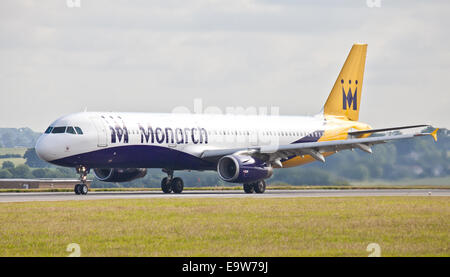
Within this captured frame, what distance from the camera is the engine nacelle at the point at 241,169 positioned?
43.9m

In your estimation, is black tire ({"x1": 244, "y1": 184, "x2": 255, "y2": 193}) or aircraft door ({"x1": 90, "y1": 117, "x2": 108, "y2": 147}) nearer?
aircraft door ({"x1": 90, "y1": 117, "x2": 108, "y2": 147})

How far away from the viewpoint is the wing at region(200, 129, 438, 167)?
149ft

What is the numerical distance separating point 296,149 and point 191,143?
5.73 m

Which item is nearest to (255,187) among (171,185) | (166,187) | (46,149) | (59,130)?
(171,185)

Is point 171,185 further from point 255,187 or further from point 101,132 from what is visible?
point 101,132

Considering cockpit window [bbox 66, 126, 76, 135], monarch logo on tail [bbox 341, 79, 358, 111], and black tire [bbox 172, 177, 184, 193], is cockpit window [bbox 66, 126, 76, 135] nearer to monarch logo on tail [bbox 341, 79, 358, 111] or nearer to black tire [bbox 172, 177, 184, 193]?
black tire [bbox 172, 177, 184, 193]

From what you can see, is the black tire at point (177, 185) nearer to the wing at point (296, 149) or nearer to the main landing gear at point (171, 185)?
the main landing gear at point (171, 185)

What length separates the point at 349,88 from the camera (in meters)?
57.1

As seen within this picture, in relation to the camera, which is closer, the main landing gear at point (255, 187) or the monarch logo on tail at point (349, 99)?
the main landing gear at point (255, 187)

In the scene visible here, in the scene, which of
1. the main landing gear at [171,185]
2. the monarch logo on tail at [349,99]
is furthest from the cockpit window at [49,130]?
the monarch logo on tail at [349,99]

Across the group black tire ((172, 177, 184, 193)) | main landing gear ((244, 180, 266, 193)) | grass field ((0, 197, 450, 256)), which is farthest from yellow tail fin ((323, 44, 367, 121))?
grass field ((0, 197, 450, 256))

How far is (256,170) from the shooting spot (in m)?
44.5
